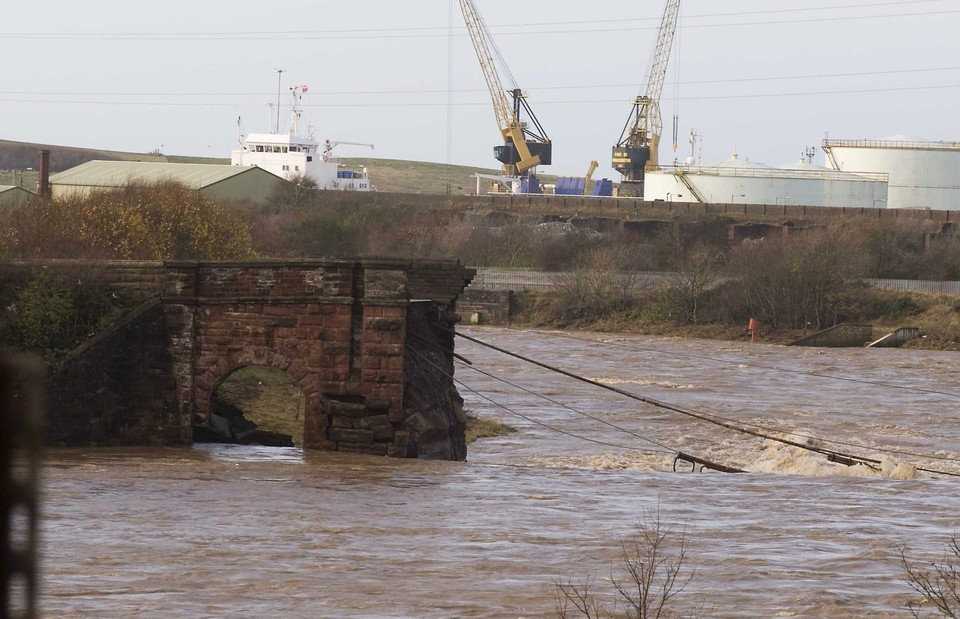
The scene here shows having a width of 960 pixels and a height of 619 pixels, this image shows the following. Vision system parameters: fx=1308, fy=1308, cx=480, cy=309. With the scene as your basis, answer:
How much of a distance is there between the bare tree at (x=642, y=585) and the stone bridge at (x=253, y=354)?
502cm

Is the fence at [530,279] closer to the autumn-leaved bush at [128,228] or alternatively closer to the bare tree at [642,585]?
the autumn-leaved bush at [128,228]

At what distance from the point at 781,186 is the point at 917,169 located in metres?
9.77

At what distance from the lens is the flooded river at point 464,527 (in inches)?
427

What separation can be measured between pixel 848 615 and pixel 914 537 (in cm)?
426

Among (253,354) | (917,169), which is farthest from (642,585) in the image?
(917,169)

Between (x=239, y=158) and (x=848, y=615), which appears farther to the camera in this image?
(x=239, y=158)

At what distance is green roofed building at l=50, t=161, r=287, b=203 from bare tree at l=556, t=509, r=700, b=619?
4921cm

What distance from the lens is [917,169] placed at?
292ft

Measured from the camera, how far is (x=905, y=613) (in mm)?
10672

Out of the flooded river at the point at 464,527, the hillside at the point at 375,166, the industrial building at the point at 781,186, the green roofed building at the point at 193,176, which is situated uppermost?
the hillside at the point at 375,166

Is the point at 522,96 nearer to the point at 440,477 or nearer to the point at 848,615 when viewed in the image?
the point at 440,477

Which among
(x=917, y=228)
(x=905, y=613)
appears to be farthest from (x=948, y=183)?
(x=905, y=613)

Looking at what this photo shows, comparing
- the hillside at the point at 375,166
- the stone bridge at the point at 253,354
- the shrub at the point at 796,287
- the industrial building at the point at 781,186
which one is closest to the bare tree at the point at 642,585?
the stone bridge at the point at 253,354

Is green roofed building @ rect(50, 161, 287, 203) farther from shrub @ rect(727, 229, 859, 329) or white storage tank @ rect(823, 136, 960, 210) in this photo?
white storage tank @ rect(823, 136, 960, 210)
